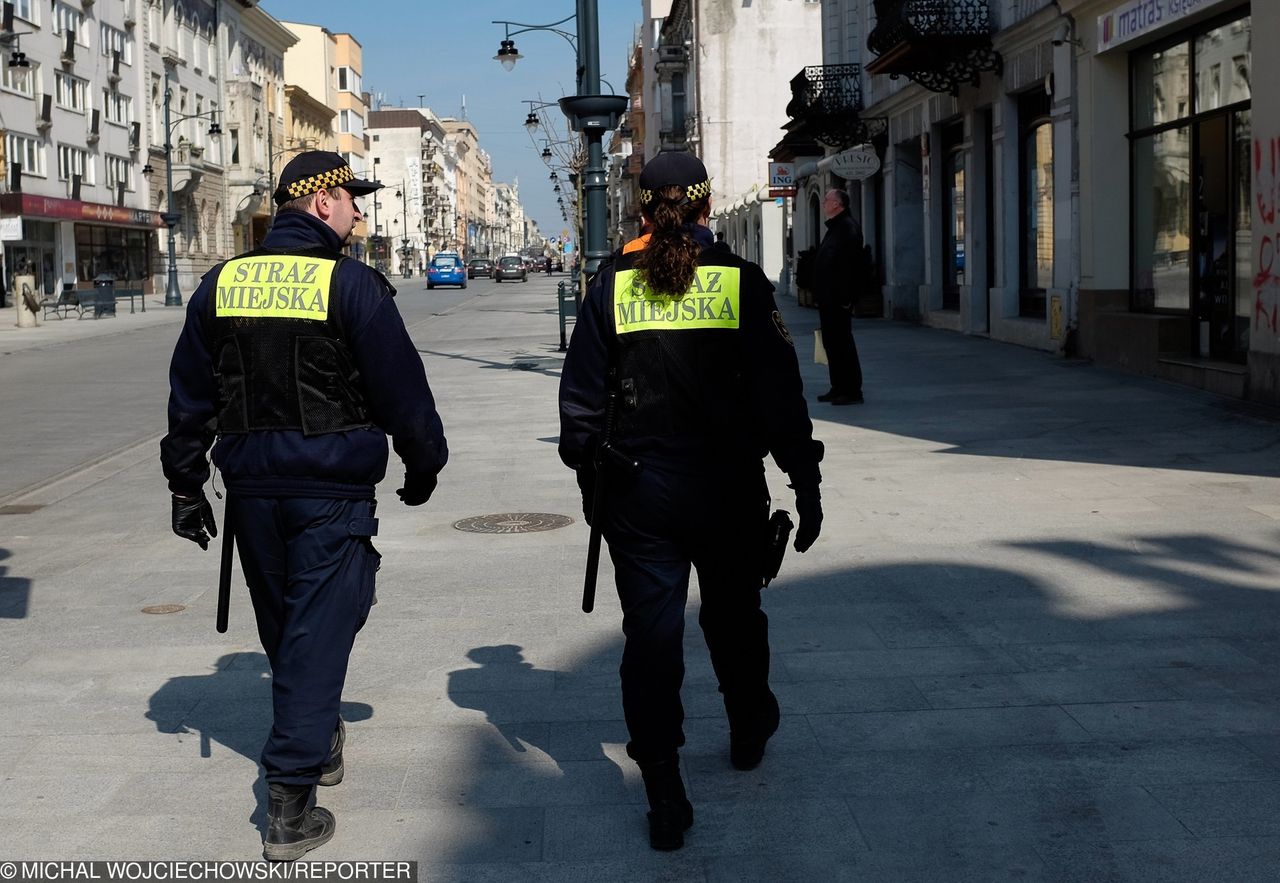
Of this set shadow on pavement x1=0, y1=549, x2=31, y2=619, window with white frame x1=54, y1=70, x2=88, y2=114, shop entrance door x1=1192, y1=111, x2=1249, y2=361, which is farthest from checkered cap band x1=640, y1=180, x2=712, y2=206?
window with white frame x1=54, y1=70, x2=88, y2=114

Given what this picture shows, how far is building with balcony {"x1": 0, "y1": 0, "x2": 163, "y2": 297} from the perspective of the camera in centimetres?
4972

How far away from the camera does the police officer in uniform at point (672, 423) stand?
400cm

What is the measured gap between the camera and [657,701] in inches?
158

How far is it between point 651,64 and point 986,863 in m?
85.9

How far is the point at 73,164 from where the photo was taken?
5538cm

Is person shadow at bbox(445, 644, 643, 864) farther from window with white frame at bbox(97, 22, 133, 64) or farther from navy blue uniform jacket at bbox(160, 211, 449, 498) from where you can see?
window with white frame at bbox(97, 22, 133, 64)

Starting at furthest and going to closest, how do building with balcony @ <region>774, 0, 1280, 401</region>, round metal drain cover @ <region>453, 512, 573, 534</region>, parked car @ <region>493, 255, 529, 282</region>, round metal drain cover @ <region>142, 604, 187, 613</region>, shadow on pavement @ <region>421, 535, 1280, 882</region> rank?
parked car @ <region>493, 255, 529, 282</region>, building with balcony @ <region>774, 0, 1280, 401</region>, round metal drain cover @ <region>453, 512, 573, 534</region>, round metal drain cover @ <region>142, 604, 187, 613</region>, shadow on pavement @ <region>421, 535, 1280, 882</region>

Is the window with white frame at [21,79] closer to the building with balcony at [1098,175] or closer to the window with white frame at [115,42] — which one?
the window with white frame at [115,42]

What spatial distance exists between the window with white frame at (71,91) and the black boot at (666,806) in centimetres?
5490

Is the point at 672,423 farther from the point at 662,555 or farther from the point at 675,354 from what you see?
the point at 662,555

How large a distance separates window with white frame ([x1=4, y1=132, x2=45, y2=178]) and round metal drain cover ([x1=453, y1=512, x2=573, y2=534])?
44.6 m

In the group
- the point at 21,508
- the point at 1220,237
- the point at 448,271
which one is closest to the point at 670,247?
the point at 21,508

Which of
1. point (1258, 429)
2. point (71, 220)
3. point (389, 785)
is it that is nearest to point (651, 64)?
point (71, 220)

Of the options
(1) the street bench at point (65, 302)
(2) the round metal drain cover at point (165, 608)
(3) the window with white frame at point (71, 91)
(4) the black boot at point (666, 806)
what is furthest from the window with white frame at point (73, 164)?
(4) the black boot at point (666, 806)
